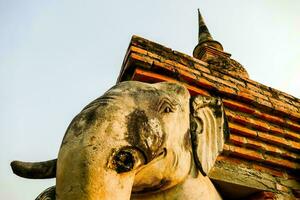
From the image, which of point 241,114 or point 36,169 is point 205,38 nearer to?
point 241,114

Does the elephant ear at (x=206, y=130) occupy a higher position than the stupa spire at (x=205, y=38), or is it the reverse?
the stupa spire at (x=205, y=38)

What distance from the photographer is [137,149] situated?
1.40m

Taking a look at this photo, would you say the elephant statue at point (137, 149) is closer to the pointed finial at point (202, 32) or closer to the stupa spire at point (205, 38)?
the stupa spire at point (205, 38)

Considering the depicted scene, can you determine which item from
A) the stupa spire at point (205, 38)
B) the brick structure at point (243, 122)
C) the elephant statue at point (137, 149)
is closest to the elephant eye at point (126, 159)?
the elephant statue at point (137, 149)

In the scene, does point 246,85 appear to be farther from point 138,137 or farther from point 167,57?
point 138,137

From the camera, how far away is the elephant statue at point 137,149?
Answer: 124 centimetres

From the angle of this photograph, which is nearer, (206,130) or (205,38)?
(206,130)

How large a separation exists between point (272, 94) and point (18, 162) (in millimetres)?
2600

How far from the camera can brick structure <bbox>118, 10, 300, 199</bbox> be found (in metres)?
2.60

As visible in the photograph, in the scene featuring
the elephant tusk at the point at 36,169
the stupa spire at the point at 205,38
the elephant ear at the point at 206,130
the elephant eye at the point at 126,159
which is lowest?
the elephant tusk at the point at 36,169

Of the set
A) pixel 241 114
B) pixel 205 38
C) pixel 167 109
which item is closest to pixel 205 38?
pixel 205 38

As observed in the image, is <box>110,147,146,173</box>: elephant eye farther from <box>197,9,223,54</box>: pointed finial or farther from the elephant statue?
<box>197,9,223,54</box>: pointed finial

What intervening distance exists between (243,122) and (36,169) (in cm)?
194

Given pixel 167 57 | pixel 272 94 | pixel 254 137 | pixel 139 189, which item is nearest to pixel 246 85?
pixel 272 94
